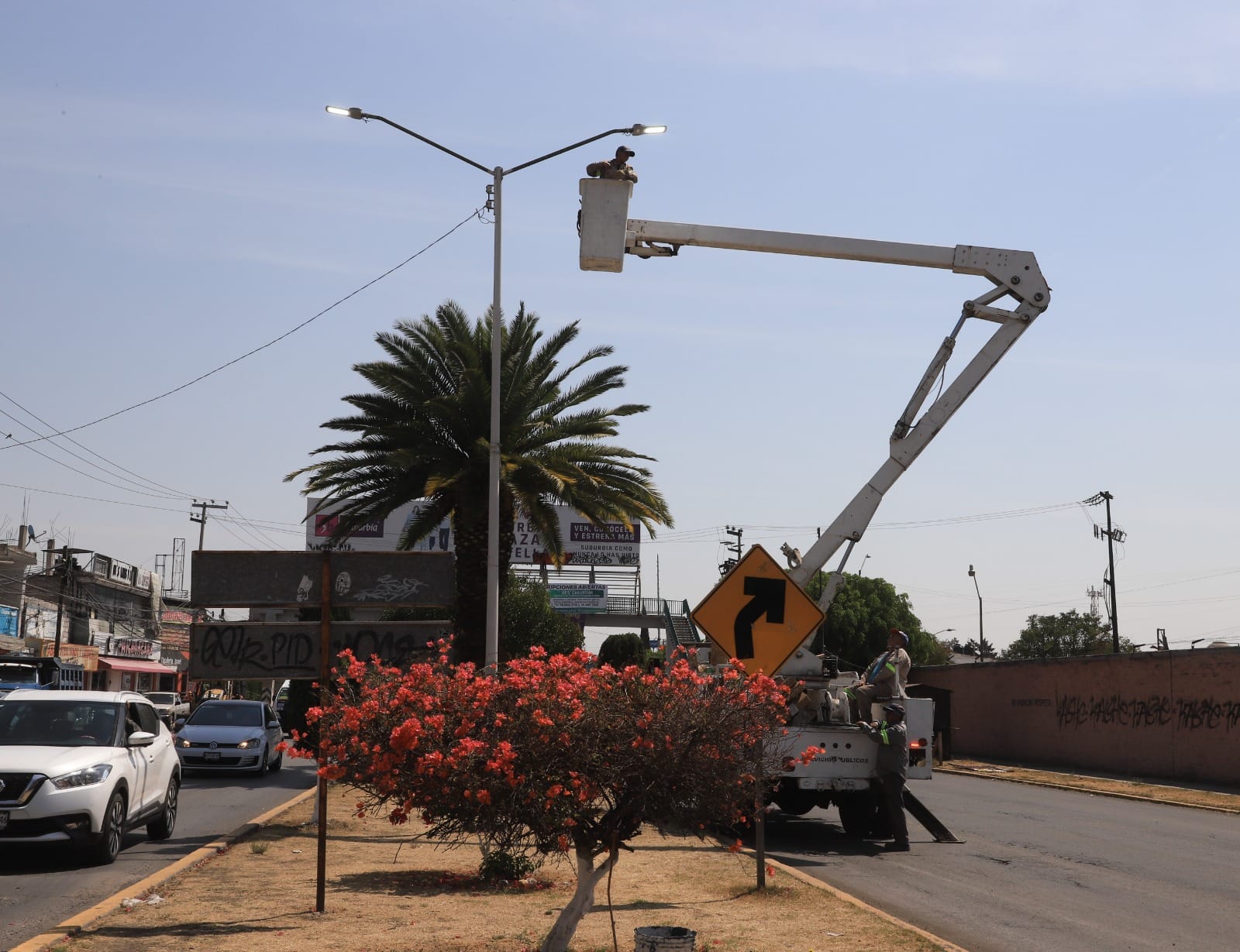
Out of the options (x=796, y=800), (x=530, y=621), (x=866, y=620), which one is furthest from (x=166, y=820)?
(x=866, y=620)

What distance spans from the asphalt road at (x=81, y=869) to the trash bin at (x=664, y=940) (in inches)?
165

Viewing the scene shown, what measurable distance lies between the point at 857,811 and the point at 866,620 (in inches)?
2084

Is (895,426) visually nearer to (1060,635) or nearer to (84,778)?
(84,778)

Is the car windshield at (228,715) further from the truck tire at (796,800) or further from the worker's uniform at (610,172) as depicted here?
the worker's uniform at (610,172)

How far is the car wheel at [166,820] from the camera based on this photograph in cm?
1424

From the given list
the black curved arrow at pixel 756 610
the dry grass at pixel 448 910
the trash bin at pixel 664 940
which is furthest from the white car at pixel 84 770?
the trash bin at pixel 664 940

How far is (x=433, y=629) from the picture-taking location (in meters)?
12.2

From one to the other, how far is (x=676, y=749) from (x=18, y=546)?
65.6 m

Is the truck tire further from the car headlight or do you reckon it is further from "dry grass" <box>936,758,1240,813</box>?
the car headlight

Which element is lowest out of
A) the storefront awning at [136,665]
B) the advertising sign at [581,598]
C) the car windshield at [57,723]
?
the car windshield at [57,723]

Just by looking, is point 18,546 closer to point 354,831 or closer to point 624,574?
point 624,574

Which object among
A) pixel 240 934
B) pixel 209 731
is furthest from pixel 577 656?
pixel 209 731

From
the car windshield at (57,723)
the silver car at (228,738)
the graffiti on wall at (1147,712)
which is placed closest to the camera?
the car windshield at (57,723)

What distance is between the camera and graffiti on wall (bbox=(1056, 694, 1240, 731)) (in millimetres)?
26250
